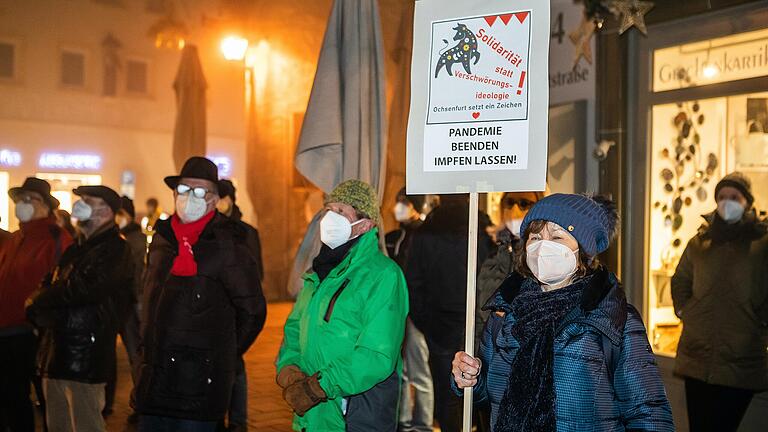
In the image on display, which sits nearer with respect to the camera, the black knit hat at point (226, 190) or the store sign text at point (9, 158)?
the black knit hat at point (226, 190)

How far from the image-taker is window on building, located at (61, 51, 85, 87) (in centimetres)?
1590

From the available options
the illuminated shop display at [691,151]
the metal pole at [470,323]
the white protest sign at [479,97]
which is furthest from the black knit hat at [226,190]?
the metal pole at [470,323]

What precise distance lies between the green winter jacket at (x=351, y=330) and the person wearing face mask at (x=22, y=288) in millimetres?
3046

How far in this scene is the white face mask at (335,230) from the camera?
14.0ft

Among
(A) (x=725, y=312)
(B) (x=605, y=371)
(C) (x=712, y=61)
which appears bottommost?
(A) (x=725, y=312)

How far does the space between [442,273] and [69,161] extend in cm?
1230

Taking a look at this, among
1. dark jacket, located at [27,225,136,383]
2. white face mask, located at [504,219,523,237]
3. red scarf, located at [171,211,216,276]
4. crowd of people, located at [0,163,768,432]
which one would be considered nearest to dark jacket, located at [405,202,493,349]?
crowd of people, located at [0,163,768,432]

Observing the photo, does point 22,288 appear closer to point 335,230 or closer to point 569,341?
point 335,230

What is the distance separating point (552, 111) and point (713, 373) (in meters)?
3.84

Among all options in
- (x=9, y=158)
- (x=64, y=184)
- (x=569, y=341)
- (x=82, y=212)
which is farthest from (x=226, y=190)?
(x=64, y=184)

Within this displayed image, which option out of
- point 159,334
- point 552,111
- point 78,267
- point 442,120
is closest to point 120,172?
point 552,111

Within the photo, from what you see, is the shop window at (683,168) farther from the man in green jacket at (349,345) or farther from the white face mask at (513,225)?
the man in green jacket at (349,345)

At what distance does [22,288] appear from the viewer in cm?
621

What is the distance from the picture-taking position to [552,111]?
8.86 meters
